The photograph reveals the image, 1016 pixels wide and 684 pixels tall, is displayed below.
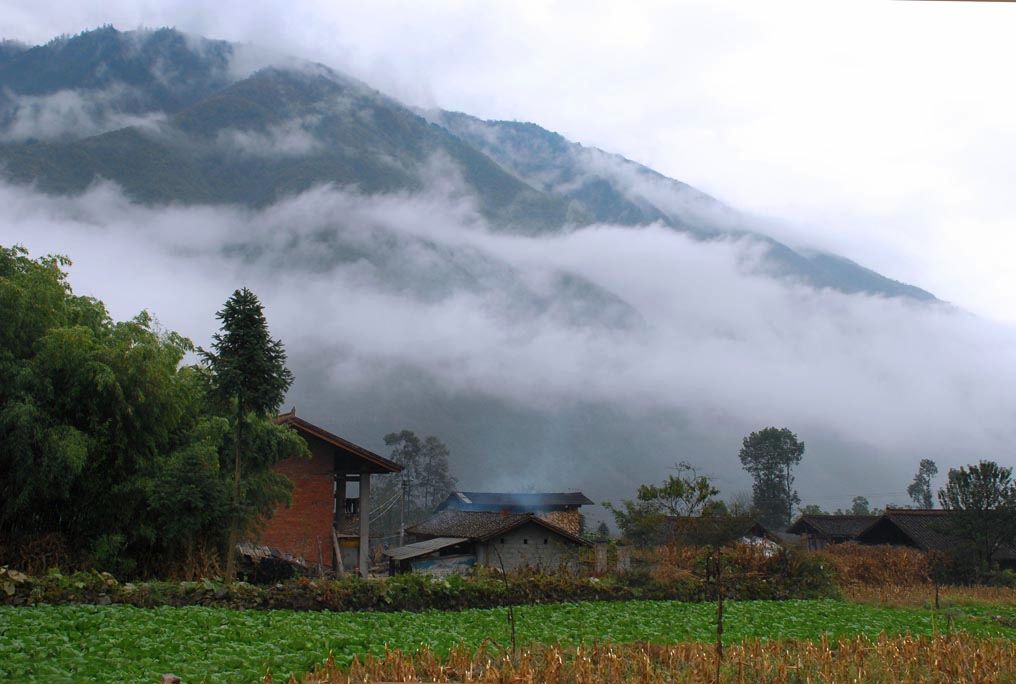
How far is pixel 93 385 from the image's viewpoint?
1917 cm

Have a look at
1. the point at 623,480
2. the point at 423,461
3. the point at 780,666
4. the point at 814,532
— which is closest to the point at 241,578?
the point at 780,666

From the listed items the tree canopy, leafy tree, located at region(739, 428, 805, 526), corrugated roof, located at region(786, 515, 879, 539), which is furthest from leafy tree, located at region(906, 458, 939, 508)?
the tree canopy

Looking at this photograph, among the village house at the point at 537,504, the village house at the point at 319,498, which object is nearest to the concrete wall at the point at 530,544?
the village house at the point at 319,498

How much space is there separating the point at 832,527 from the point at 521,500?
25.4 m

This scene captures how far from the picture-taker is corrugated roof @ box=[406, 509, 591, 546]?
35.7 m

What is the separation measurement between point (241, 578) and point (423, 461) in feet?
288

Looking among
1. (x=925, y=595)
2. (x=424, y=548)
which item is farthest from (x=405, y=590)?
(x=925, y=595)

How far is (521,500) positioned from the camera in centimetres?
6931

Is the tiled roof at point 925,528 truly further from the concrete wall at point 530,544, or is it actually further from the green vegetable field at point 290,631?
the green vegetable field at point 290,631

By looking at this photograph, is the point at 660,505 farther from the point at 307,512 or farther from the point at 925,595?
the point at 307,512

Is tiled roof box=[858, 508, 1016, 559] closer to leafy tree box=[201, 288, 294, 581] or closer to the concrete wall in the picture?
the concrete wall

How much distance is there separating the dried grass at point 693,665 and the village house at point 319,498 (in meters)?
17.6

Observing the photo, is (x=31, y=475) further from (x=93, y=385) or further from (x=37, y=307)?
(x=37, y=307)

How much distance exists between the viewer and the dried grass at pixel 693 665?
959 centimetres
